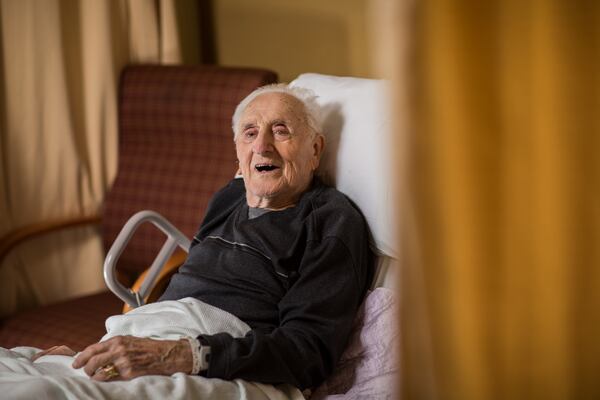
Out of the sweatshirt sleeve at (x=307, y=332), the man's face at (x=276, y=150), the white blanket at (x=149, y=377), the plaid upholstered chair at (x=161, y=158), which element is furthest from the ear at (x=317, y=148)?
the plaid upholstered chair at (x=161, y=158)

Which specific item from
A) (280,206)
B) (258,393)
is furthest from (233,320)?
(280,206)

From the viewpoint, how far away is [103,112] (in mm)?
2783

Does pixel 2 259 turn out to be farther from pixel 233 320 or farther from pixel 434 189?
pixel 434 189

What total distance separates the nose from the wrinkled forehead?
0.14 ft

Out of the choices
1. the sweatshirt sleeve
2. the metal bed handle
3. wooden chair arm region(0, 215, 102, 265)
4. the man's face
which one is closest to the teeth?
the man's face

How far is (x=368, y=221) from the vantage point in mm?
1772

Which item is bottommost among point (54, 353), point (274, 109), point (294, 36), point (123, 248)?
point (54, 353)

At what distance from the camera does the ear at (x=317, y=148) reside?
188 centimetres

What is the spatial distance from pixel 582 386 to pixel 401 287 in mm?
182

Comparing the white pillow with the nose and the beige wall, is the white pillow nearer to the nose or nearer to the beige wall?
the nose

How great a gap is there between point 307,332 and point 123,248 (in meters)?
0.77

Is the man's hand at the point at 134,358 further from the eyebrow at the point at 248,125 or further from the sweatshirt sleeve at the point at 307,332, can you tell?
the eyebrow at the point at 248,125

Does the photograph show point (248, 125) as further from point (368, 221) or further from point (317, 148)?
point (368, 221)

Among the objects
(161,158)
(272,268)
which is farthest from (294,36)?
(272,268)
